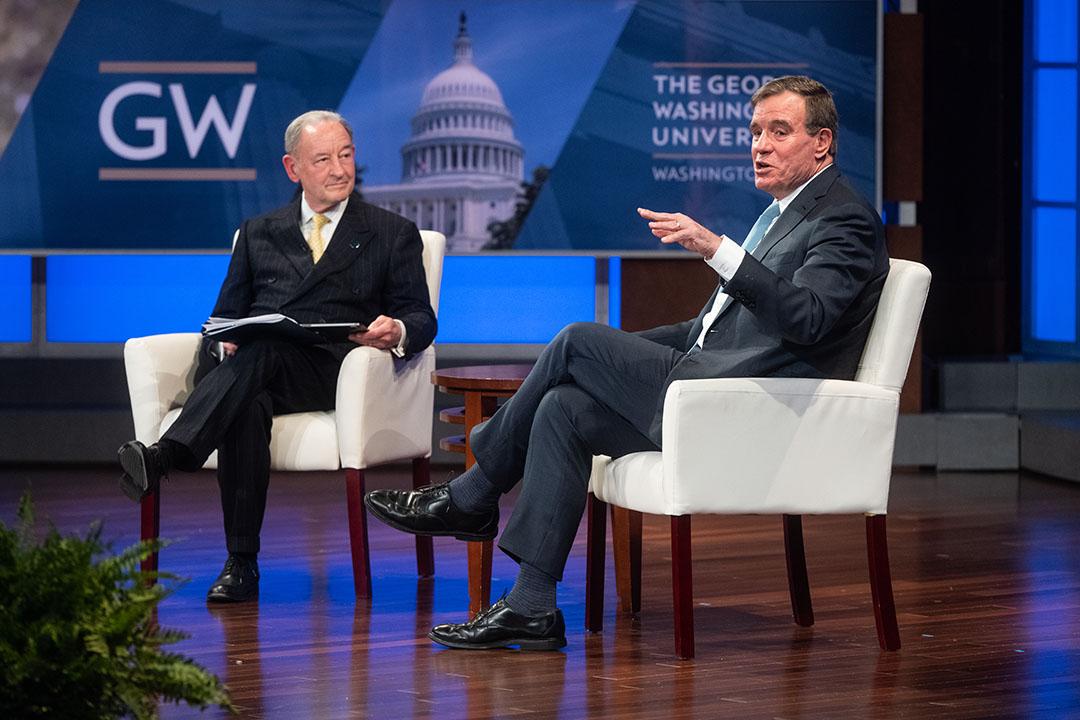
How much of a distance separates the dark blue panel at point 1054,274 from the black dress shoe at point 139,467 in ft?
17.9

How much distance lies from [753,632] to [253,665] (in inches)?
46.0

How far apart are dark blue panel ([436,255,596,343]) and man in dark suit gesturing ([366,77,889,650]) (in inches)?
138

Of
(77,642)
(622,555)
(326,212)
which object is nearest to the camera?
(77,642)

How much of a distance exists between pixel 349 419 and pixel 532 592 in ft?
3.03

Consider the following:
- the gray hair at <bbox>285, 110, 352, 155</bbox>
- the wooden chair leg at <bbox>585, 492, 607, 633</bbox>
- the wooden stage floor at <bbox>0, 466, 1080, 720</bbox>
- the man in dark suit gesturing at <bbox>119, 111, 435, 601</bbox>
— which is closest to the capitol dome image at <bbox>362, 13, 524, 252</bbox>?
the wooden stage floor at <bbox>0, 466, 1080, 720</bbox>

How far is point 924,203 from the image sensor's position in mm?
8172

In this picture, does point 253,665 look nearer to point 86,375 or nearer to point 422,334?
point 422,334

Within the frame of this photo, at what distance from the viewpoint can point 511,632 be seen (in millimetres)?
3176

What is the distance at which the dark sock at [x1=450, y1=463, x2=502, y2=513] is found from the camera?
128 inches

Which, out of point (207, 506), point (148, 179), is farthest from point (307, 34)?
point (207, 506)

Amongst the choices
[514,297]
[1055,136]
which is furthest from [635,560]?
[1055,136]

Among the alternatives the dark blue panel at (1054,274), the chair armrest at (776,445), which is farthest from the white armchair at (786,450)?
the dark blue panel at (1054,274)

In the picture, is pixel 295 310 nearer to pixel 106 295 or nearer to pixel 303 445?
pixel 303 445

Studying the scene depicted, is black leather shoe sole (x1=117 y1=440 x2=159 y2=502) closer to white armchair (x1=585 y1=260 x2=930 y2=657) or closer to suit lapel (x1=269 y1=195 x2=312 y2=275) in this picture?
suit lapel (x1=269 y1=195 x2=312 y2=275)
